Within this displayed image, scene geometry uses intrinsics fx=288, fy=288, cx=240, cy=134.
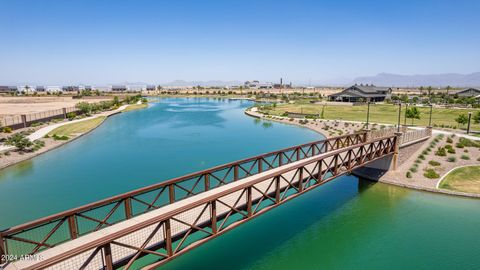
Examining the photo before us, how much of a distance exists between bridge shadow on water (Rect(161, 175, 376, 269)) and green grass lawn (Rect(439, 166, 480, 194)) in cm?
795

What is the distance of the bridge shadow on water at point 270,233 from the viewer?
55.8 ft

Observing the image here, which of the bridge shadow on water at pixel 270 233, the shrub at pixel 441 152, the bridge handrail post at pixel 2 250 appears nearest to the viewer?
the bridge handrail post at pixel 2 250

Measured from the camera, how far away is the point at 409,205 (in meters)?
25.3

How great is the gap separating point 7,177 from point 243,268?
3100cm

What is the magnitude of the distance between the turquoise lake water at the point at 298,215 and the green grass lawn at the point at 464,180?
7.26 feet

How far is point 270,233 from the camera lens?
797 inches

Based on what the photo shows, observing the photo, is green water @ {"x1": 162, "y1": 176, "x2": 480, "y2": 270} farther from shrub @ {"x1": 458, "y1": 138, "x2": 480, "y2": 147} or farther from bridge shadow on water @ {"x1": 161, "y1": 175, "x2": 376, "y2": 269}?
shrub @ {"x1": 458, "y1": 138, "x2": 480, "y2": 147}

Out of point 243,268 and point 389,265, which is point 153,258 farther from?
point 389,265

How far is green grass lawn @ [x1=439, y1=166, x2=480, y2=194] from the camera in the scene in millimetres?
27233

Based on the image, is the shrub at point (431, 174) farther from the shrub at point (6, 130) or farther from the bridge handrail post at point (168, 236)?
the shrub at point (6, 130)

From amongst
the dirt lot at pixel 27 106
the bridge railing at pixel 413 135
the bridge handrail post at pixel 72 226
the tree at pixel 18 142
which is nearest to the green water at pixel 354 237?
the bridge handrail post at pixel 72 226

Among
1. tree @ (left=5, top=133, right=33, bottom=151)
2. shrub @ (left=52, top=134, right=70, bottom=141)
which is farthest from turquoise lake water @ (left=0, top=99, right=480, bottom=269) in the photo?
shrub @ (left=52, top=134, right=70, bottom=141)

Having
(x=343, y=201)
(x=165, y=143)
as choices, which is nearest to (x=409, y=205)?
(x=343, y=201)

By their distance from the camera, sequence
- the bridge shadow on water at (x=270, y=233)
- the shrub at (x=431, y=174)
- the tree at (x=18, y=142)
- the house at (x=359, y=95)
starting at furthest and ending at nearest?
the house at (x=359, y=95)
the tree at (x=18, y=142)
the shrub at (x=431, y=174)
the bridge shadow on water at (x=270, y=233)
